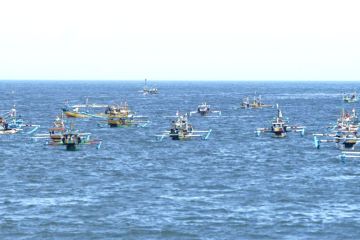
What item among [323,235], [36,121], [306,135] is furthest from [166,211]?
[36,121]

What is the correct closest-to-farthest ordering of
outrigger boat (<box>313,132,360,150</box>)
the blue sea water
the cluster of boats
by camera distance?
1. the blue sea water
2. outrigger boat (<box>313,132,360,150</box>)
3. the cluster of boats

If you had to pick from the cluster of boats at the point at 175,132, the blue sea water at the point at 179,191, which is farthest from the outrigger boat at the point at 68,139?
the blue sea water at the point at 179,191

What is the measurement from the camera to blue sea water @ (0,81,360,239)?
5256 centimetres

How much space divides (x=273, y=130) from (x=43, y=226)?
6437cm

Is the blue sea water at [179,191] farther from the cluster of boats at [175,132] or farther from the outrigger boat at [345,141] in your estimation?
the cluster of boats at [175,132]

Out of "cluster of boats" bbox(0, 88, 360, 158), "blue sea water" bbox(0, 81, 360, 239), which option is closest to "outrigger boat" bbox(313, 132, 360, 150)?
"cluster of boats" bbox(0, 88, 360, 158)

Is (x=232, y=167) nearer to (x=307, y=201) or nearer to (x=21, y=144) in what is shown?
(x=307, y=201)

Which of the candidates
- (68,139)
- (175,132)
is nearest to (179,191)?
(68,139)

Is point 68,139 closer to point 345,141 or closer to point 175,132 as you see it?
point 175,132

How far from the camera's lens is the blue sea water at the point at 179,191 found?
2069 inches

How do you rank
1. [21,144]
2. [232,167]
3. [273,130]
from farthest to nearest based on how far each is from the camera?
[273,130] → [21,144] → [232,167]

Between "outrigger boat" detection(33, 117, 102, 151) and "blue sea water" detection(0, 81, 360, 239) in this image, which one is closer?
"blue sea water" detection(0, 81, 360, 239)

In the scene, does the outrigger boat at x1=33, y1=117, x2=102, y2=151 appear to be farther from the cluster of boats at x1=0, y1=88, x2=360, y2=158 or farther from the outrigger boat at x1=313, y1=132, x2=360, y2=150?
the outrigger boat at x1=313, y1=132, x2=360, y2=150

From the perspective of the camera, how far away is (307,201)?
2421 inches
